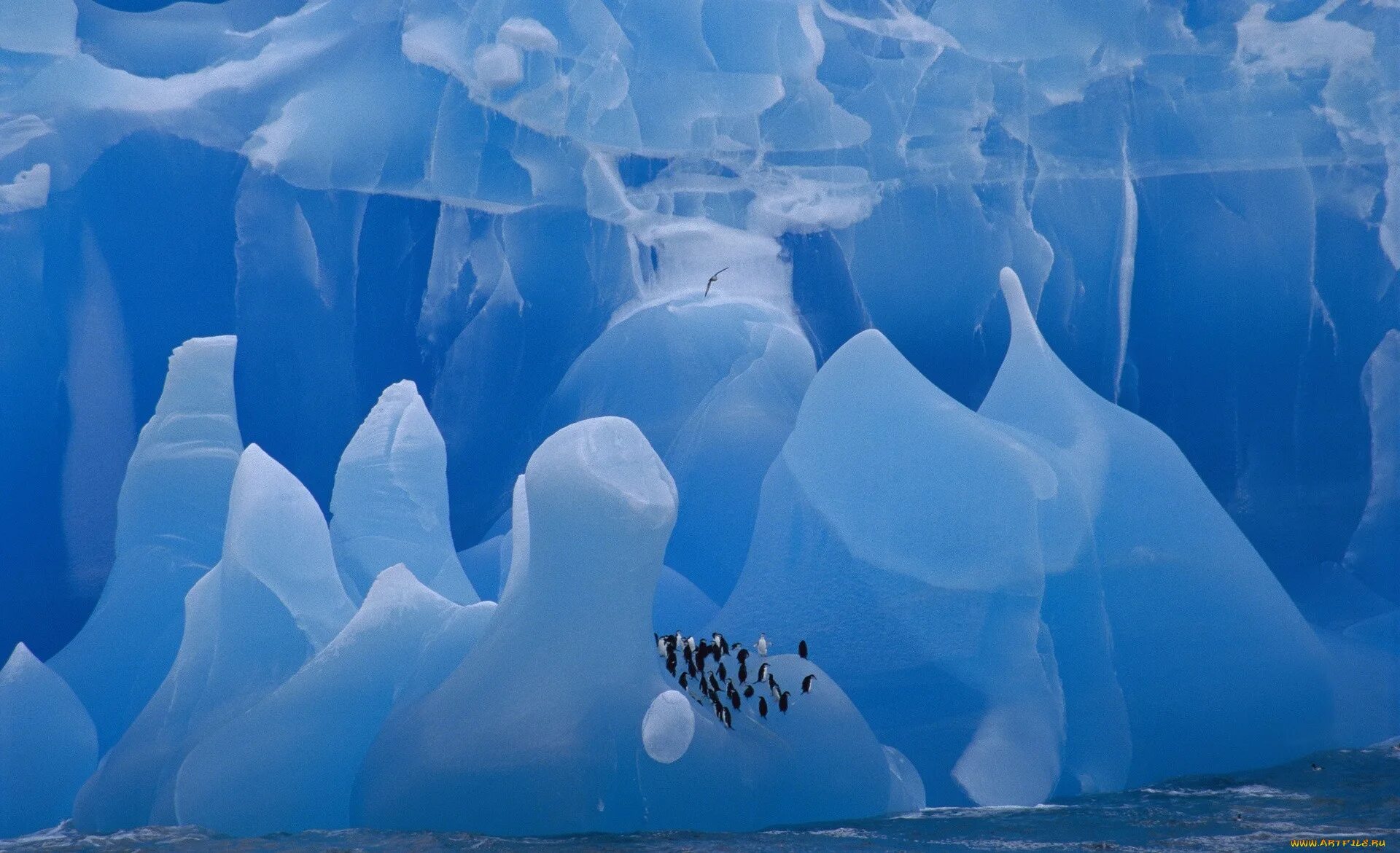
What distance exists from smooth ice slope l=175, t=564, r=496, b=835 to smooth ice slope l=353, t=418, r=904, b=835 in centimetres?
44

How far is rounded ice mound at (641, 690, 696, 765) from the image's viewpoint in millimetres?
6637

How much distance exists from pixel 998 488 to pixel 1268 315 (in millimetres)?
4260

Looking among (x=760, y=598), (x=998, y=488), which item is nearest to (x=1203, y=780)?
(x=998, y=488)

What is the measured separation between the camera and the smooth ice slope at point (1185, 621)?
835 centimetres

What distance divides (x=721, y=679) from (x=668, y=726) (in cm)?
107

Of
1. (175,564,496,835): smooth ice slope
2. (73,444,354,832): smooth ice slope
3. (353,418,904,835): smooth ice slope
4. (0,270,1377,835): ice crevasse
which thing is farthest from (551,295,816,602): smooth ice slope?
(353,418,904,835): smooth ice slope

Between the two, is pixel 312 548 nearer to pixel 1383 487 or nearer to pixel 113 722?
pixel 113 722

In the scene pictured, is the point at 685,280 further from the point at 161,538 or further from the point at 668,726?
the point at 668,726

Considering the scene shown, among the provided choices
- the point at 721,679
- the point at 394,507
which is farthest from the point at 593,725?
the point at 394,507

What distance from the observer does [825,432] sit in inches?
350

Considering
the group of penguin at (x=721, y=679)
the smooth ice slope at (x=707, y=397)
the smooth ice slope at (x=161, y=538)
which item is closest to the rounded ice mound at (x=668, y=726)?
the group of penguin at (x=721, y=679)

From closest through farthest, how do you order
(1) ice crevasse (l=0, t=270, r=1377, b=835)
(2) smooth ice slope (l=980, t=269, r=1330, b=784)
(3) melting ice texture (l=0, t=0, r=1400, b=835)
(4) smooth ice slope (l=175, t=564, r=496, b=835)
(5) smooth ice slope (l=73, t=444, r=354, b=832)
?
(1) ice crevasse (l=0, t=270, r=1377, b=835)
(4) smooth ice slope (l=175, t=564, r=496, b=835)
(5) smooth ice slope (l=73, t=444, r=354, b=832)
(2) smooth ice slope (l=980, t=269, r=1330, b=784)
(3) melting ice texture (l=0, t=0, r=1400, b=835)

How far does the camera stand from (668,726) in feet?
21.8

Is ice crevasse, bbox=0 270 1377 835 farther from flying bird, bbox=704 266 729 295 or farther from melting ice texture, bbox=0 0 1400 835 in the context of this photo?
flying bird, bbox=704 266 729 295
